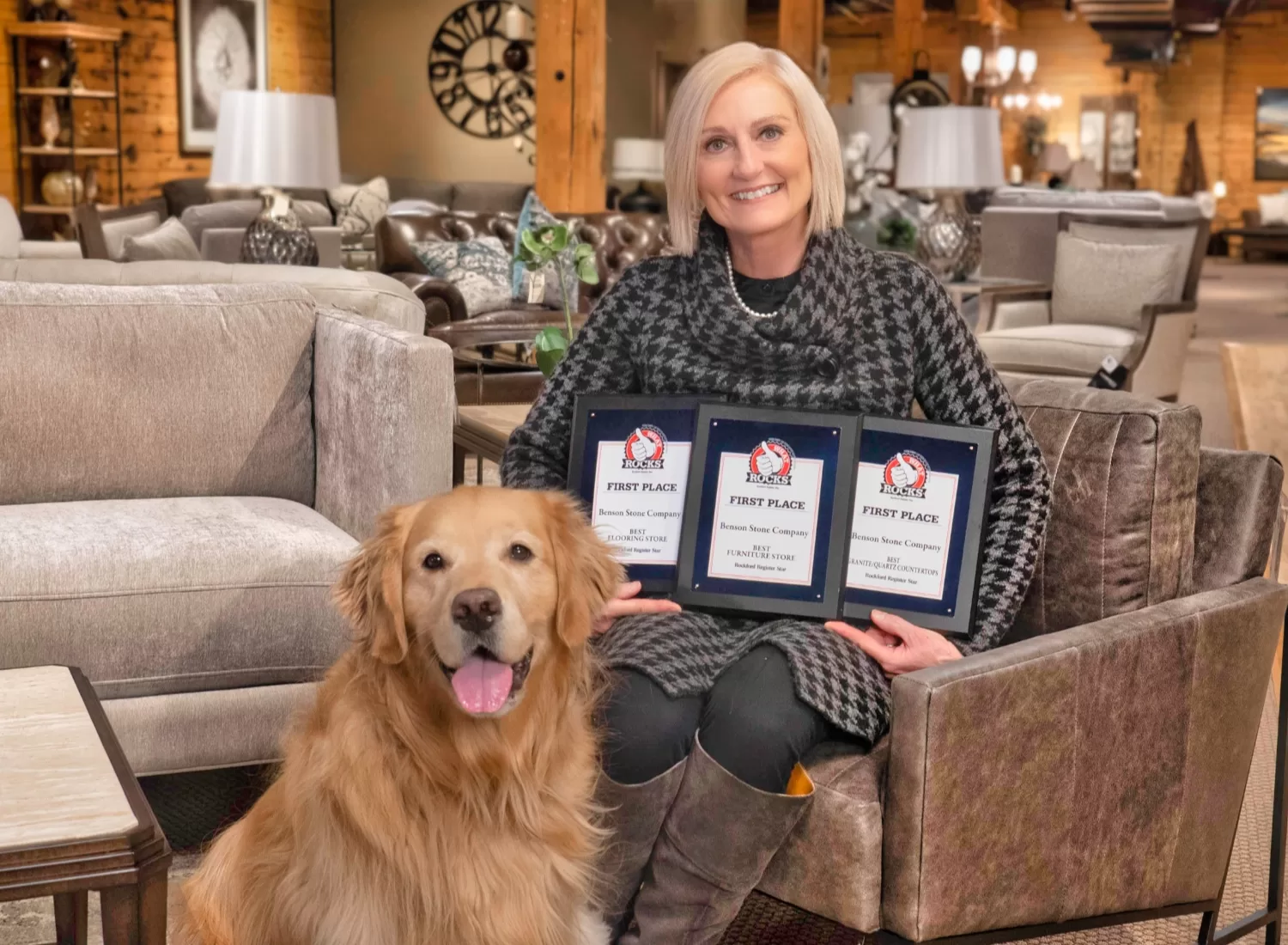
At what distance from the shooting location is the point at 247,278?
3166 millimetres

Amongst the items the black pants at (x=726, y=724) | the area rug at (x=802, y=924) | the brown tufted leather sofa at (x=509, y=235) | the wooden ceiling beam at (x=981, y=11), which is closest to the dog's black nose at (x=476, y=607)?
the black pants at (x=726, y=724)

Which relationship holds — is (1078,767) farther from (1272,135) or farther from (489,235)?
(1272,135)

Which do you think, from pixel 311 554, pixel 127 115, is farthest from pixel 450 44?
pixel 311 554

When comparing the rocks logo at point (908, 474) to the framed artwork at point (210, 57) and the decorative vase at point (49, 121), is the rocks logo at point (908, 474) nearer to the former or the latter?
the decorative vase at point (49, 121)

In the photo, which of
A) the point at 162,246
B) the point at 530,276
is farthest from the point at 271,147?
the point at 530,276

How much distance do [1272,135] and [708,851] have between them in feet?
75.1

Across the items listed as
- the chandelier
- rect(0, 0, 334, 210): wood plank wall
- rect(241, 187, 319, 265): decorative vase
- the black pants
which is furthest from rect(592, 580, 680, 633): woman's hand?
the chandelier

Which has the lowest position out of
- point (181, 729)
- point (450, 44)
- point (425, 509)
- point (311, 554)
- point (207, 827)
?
point (207, 827)

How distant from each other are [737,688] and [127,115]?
1003 cm

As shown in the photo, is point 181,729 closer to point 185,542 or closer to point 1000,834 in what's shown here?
point 185,542

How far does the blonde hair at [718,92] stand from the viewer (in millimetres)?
1982

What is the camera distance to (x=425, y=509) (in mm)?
1613

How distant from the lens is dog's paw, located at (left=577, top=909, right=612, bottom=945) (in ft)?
5.55

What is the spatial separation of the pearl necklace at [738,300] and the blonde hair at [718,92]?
0.31 ft
